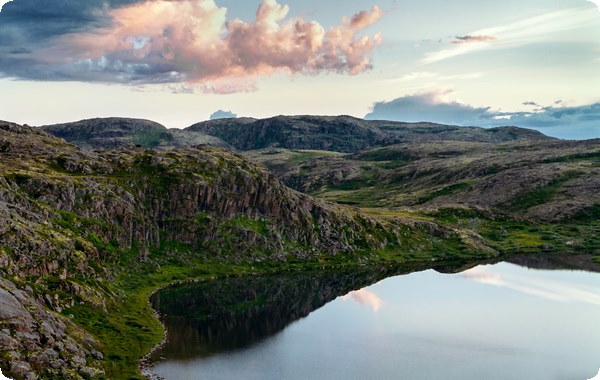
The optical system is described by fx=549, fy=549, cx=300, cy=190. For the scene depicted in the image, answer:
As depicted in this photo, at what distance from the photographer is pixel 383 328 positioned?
134 metres

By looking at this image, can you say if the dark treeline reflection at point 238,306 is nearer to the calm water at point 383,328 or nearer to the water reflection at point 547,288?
the calm water at point 383,328

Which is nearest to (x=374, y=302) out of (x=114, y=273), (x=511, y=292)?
(x=511, y=292)

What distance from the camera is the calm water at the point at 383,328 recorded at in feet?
345

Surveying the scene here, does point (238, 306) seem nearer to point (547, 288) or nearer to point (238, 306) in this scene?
point (238, 306)

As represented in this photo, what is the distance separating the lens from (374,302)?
6314 inches

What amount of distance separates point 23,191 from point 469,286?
142 meters

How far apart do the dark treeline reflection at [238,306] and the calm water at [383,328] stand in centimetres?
30

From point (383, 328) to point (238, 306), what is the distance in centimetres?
4141

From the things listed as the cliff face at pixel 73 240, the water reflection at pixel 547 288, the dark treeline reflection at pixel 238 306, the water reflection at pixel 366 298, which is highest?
the cliff face at pixel 73 240

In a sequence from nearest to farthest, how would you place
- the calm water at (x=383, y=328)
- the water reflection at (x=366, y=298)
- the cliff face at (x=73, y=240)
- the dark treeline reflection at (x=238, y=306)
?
1. the cliff face at (x=73, y=240)
2. the calm water at (x=383, y=328)
3. the dark treeline reflection at (x=238, y=306)
4. the water reflection at (x=366, y=298)

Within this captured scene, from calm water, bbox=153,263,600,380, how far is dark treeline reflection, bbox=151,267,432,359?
12.0 inches

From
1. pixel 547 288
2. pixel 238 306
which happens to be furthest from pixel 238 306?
pixel 547 288

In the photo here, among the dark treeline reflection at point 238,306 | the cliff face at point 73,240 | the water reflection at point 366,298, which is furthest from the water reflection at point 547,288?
the cliff face at point 73,240

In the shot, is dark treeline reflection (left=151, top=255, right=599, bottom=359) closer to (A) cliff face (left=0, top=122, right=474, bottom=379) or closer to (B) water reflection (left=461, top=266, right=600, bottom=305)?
(A) cliff face (left=0, top=122, right=474, bottom=379)
